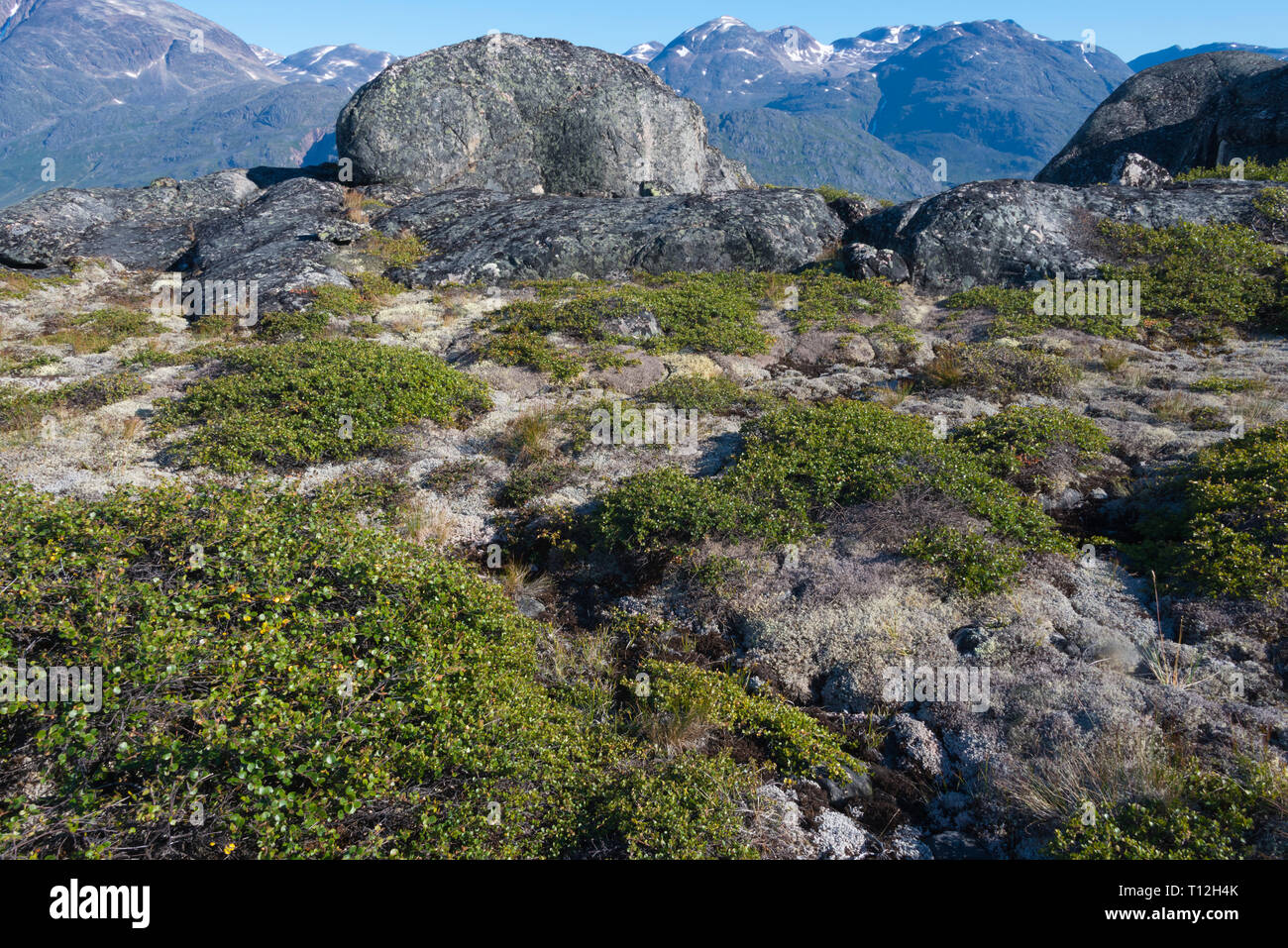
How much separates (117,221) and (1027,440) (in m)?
35.0

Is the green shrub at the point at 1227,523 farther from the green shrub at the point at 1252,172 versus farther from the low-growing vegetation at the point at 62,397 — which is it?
the green shrub at the point at 1252,172

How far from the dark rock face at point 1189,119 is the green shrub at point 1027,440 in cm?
2551

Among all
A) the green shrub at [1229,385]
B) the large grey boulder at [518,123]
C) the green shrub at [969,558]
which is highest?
the large grey boulder at [518,123]

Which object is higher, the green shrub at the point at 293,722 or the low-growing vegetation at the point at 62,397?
the low-growing vegetation at the point at 62,397

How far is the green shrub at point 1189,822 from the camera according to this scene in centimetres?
505

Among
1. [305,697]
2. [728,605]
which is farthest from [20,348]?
[728,605]

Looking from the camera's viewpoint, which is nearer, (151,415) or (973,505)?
(973,505)

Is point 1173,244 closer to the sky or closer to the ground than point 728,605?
closer to the sky

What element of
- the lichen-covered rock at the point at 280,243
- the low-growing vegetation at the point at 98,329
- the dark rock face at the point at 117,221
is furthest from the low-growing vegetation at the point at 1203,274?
the dark rock face at the point at 117,221

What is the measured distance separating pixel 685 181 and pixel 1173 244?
22.1 meters

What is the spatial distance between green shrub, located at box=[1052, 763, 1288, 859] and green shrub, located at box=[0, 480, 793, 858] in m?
2.32
